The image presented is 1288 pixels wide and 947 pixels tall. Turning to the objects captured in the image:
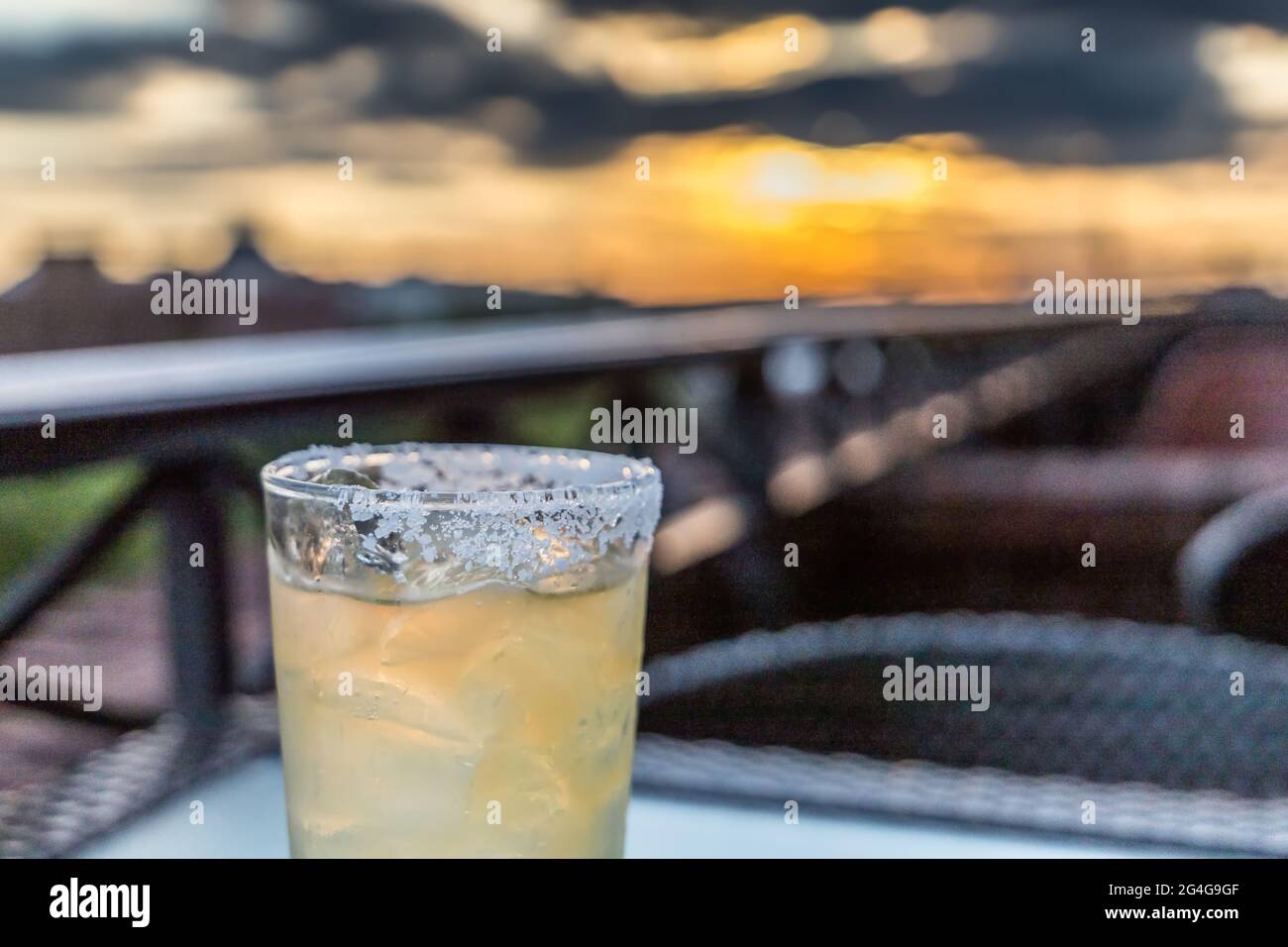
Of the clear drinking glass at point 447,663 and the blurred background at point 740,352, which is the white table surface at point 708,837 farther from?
the clear drinking glass at point 447,663

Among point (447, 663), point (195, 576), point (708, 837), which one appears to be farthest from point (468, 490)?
point (195, 576)

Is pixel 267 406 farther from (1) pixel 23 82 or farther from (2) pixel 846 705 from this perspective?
(1) pixel 23 82

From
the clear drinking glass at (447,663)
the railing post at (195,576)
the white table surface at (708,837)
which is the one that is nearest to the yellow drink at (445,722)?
the clear drinking glass at (447,663)

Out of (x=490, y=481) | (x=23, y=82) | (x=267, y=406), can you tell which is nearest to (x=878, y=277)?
(x=23, y=82)

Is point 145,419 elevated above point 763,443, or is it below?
above

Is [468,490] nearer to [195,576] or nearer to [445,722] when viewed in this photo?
[445,722]

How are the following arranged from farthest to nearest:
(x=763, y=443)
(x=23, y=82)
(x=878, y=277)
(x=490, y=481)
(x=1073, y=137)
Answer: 1. (x=1073, y=137)
2. (x=878, y=277)
3. (x=23, y=82)
4. (x=763, y=443)
5. (x=490, y=481)
